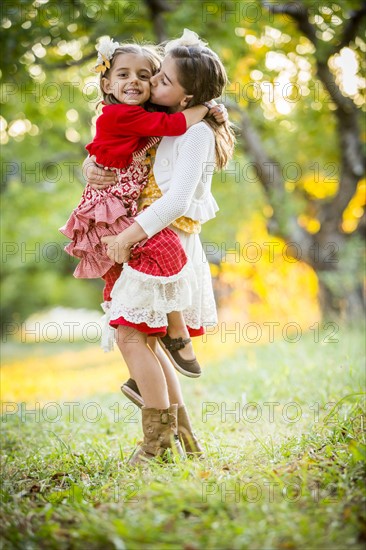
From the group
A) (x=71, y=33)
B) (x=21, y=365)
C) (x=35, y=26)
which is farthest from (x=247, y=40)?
(x=21, y=365)

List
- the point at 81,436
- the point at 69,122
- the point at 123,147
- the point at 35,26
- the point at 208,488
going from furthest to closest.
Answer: the point at 69,122 → the point at 35,26 → the point at 81,436 → the point at 123,147 → the point at 208,488

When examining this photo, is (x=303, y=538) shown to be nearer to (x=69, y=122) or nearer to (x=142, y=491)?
(x=142, y=491)

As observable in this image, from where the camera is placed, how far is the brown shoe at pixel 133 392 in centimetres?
276

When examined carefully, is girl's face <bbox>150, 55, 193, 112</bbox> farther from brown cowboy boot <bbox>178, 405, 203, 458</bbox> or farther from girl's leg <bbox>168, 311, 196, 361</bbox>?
brown cowboy boot <bbox>178, 405, 203, 458</bbox>

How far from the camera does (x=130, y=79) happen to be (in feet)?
8.72

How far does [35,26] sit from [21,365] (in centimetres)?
603

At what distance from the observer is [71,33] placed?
6.23m

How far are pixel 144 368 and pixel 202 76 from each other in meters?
1.30

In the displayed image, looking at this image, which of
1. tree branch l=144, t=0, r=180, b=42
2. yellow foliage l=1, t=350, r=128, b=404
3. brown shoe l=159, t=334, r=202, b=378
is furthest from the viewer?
tree branch l=144, t=0, r=180, b=42

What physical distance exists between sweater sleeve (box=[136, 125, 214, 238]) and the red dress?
0.07 m

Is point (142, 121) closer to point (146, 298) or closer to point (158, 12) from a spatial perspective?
point (146, 298)

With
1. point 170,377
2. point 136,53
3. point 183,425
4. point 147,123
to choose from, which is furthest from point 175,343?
point 136,53

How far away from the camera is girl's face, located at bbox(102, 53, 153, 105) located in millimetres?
2645

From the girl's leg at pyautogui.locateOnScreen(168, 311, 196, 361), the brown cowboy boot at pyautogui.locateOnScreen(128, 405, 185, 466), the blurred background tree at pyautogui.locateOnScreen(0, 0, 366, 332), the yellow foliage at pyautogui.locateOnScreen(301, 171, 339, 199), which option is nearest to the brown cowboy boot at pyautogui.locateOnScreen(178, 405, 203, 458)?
the brown cowboy boot at pyautogui.locateOnScreen(128, 405, 185, 466)
